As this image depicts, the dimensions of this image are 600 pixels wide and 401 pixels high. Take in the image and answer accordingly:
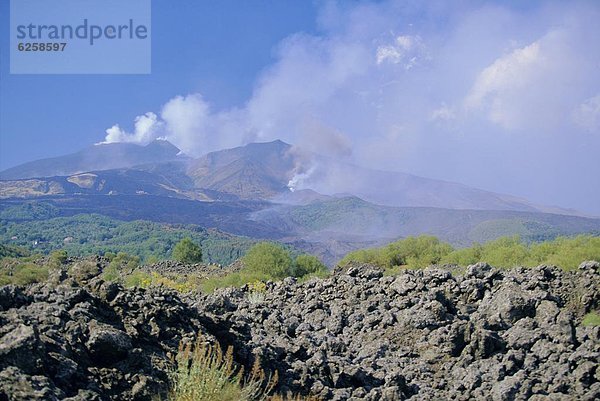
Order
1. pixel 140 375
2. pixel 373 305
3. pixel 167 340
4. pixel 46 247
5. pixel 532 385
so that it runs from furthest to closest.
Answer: pixel 46 247, pixel 373 305, pixel 532 385, pixel 167 340, pixel 140 375

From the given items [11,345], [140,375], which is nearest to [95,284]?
[140,375]

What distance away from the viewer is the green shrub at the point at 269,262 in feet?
130

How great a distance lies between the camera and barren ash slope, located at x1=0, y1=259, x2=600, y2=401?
688cm

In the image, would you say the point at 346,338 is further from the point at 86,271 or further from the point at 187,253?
the point at 187,253

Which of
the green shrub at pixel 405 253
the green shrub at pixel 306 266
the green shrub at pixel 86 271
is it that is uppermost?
the green shrub at pixel 86 271

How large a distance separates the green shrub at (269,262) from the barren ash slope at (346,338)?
75.9ft

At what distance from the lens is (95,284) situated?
30.0 ft

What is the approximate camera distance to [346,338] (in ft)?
43.5

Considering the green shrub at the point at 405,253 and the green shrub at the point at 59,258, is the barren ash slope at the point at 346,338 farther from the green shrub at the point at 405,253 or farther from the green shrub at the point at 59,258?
the green shrub at the point at 59,258

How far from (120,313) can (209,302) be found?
367cm

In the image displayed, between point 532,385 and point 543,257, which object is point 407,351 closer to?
point 532,385

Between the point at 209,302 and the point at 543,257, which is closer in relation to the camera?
the point at 209,302

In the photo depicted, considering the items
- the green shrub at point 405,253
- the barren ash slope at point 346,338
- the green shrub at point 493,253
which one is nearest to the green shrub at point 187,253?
the green shrub at point 405,253

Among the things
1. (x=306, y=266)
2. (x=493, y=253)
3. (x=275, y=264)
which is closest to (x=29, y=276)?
(x=275, y=264)
